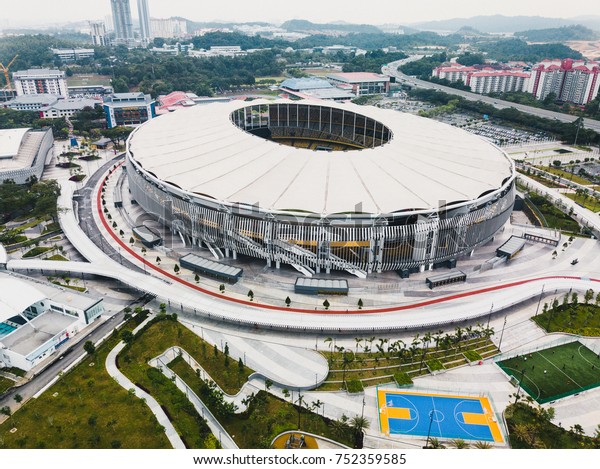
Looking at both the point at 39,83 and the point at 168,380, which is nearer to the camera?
the point at 168,380

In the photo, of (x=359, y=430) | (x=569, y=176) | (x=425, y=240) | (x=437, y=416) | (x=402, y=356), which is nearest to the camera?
(x=359, y=430)

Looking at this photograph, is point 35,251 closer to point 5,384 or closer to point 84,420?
point 5,384

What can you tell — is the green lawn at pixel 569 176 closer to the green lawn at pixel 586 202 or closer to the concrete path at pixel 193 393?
the green lawn at pixel 586 202

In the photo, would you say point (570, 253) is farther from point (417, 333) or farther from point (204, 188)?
point (204, 188)

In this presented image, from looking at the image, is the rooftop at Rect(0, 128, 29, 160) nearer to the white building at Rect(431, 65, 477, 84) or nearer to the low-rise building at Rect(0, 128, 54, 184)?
the low-rise building at Rect(0, 128, 54, 184)

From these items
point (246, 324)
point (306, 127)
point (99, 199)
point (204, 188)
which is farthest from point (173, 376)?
point (306, 127)

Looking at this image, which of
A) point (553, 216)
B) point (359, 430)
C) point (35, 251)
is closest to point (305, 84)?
point (553, 216)
